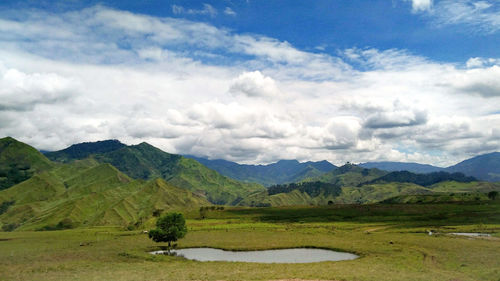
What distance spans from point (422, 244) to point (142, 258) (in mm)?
82176

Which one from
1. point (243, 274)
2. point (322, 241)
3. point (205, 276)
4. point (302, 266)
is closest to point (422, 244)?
point (322, 241)

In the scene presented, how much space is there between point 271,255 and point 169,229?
3597 centimetres

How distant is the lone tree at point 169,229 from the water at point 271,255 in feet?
16.6

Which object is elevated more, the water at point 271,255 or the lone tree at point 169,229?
the lone tree at point 169,229

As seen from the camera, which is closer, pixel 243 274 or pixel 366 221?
pixel 243 274

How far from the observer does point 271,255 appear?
90562 mm

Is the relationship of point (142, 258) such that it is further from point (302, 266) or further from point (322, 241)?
point (322, 241)

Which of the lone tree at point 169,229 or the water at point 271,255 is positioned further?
the lone tree at point 169,229

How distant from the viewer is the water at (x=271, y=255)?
8302 cm

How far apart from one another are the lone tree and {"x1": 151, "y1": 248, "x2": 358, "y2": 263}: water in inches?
199

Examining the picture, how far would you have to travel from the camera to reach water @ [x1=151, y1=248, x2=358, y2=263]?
83.0m

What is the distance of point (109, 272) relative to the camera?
65.9 metres

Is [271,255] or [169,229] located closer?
[271,255]

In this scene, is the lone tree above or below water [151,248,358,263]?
above
